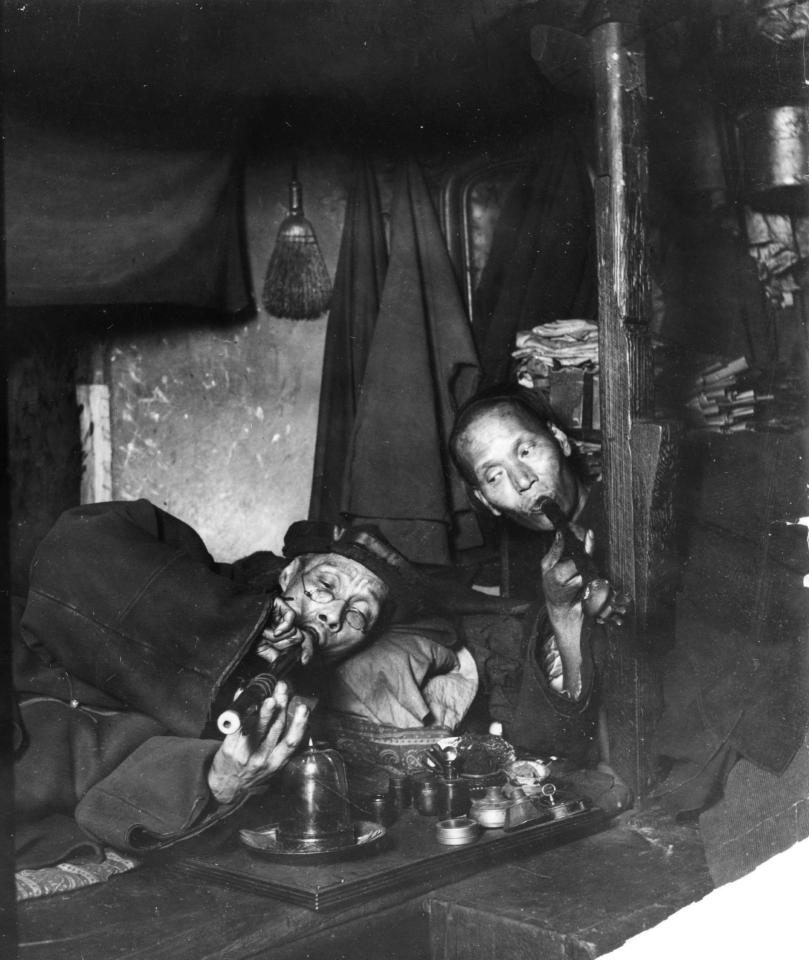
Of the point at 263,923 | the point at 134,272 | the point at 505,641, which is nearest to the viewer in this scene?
the point at 263,923

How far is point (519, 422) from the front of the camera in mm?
3984

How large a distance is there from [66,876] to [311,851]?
62cm

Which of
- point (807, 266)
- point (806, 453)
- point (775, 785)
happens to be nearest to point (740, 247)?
point (807, 266)

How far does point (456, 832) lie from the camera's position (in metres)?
3.03

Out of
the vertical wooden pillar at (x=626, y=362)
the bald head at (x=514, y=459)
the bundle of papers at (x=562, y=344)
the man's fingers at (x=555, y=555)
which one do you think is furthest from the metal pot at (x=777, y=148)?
the man's fingers at (x=555, y=555)

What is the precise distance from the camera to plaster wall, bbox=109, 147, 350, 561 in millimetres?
4828

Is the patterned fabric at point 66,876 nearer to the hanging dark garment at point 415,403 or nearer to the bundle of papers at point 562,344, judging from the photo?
the hanging dark garment at point 415,403

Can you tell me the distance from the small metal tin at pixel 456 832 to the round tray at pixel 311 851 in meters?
0.16

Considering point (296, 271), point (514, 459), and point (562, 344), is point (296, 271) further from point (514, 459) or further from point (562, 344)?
point (514, 459)

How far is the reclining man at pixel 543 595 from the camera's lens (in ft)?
11.6

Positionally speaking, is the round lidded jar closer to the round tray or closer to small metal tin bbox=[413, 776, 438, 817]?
small metal tin bbox=[413, 776, 438, 817]

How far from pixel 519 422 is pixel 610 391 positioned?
698mm

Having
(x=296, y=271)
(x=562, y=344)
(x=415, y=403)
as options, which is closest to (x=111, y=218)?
(x=296, y=271)

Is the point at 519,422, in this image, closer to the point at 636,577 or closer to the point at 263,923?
the point at 636,577
